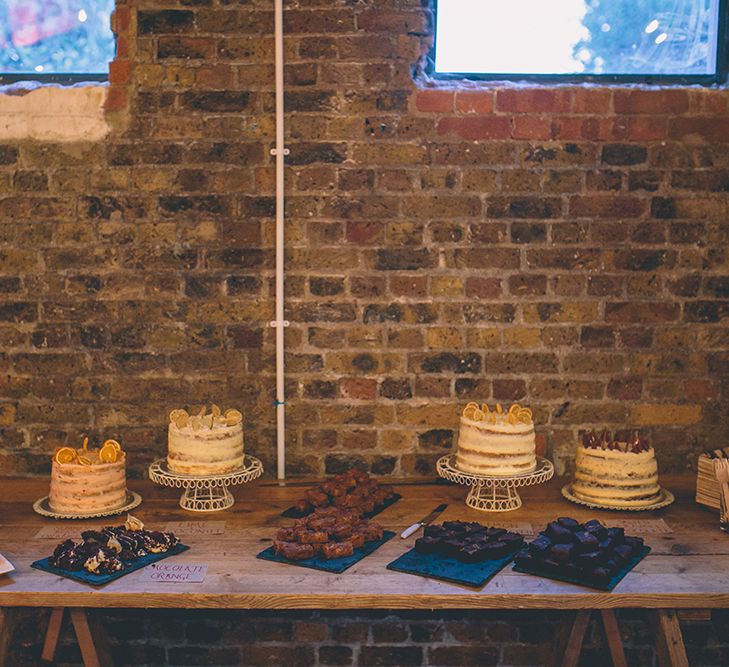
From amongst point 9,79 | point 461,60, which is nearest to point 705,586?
point 461,60

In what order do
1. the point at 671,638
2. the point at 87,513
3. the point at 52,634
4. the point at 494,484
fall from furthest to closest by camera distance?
1. the point at 494,484
2. the point at 87,513
3. the point at 52,634
4. the point at 671,638

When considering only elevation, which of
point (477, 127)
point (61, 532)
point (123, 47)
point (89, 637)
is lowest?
point (89, 637)

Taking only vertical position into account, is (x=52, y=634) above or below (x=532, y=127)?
below

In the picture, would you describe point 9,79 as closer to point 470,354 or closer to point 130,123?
point 130,123

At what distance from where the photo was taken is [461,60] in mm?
3332

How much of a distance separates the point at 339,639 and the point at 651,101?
2.44 metres

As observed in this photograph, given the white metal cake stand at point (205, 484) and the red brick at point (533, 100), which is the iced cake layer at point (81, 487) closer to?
the white metal cake stand at point (205, 484)

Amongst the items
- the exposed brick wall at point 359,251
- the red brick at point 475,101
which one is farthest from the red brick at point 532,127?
the red brick at point 475,101

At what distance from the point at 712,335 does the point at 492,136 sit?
1179 millimetres

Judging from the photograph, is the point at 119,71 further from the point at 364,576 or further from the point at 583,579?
the point at 583,579

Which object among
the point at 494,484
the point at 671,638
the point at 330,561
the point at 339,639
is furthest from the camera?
the point at 339,639

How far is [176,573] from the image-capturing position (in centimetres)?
236

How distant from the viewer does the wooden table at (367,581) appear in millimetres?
2238

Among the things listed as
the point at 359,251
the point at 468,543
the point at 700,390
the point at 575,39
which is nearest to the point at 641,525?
the point at 468,543
